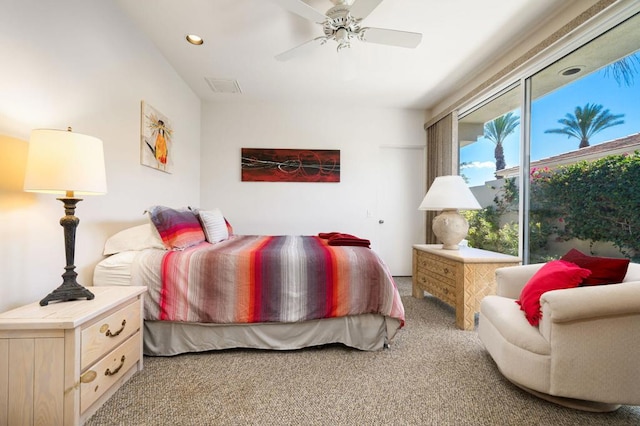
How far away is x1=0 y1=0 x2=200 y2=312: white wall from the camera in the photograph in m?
1.28

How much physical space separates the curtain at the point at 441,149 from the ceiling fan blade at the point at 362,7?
6.96 feet

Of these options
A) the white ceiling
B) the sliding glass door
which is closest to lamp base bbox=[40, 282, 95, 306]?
the white ceiling

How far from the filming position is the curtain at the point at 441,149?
3.33 meters

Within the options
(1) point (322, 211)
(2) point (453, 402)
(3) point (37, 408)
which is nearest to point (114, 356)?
(3) point (37, 408)

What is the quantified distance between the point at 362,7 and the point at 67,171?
1.89 meters

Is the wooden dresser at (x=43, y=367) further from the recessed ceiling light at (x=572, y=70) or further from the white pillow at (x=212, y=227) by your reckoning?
the recessed ceiling light at (x=572, y=70)

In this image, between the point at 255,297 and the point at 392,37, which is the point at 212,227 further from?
the point at 392,37

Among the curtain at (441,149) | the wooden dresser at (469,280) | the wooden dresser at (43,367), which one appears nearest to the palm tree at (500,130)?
the curtain at (441,149)

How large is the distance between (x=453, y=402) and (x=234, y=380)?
119 cm

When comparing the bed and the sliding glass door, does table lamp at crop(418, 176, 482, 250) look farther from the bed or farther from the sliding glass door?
the bed

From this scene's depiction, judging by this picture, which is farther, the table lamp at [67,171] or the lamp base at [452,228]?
the lamp base at [452,228]

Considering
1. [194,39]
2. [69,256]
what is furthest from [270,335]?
[194,39]

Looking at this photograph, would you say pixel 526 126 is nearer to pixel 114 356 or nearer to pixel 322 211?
pixel 322 211

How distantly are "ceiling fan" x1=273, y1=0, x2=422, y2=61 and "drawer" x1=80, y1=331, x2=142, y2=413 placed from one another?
2187 millimetres
